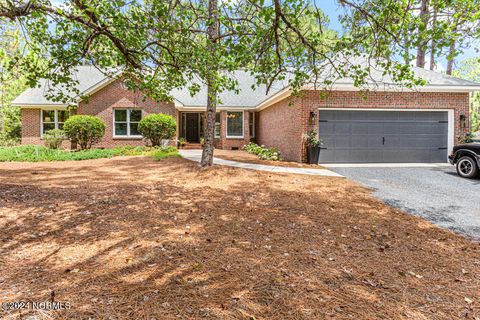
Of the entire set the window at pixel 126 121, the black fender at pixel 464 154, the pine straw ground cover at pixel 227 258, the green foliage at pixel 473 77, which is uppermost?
the green foliage at pixel 473 77

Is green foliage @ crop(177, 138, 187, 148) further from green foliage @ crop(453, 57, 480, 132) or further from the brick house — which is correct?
green foliage @ crop(453, 57, 480, 132)

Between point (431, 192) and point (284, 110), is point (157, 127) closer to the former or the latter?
point (284, 110)

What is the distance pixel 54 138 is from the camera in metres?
15.2

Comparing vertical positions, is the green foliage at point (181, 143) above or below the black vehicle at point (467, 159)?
above

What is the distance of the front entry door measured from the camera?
19.5 m

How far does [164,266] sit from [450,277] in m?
2.92

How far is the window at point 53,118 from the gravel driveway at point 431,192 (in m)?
16.8

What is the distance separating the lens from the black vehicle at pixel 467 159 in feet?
26.4

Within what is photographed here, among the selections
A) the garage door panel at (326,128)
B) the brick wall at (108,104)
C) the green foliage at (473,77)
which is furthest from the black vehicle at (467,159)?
the green foliage at (473,77)

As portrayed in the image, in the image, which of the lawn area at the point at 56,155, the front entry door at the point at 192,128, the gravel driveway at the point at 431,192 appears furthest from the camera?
the front entry door at the point at 192,128

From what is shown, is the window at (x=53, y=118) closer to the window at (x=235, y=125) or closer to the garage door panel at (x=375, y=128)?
the window at (x=235, y=125)

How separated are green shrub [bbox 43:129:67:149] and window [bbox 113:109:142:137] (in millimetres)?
2786

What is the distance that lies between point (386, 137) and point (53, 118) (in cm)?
1897

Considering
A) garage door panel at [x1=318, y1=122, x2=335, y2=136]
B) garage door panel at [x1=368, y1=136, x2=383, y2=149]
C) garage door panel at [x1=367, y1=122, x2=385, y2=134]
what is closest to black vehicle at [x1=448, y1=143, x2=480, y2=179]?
garage door panel at [x1=368, y1=136, x2=383, y2=149]
